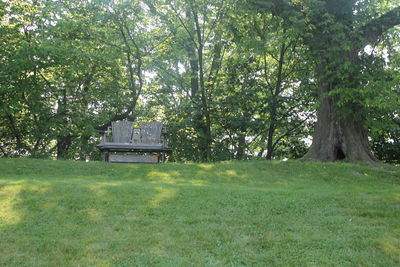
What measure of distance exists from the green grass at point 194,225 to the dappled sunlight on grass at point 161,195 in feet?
0.06

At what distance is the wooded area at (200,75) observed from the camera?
38.3ft

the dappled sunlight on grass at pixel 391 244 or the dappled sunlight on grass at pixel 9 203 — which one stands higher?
the dappled sunlight on grass at pixel 9 203

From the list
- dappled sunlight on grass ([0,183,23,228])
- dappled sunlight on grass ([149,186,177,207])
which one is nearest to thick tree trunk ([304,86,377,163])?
dappled sunlight on grass ([149,186,177,207])

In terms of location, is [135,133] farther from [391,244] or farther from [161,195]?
[391,244]

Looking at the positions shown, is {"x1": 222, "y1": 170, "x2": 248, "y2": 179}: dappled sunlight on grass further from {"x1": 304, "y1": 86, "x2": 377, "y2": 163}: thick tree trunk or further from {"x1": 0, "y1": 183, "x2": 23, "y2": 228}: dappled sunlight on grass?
{"x1": 0, "y1": 183, "x2": 23, "y2": 228}: dappled sunlight on grass

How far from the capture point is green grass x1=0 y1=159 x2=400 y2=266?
4066 millimetres

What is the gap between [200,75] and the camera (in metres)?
15.9

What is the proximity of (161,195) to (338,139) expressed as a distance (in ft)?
22.9

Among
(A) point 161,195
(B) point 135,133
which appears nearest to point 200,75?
(B) point 135,133

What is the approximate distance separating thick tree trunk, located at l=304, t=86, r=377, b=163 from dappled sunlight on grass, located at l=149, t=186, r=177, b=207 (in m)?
6.12

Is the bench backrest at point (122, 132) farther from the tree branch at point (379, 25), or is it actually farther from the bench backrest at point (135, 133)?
the tree branch at point (379, 25)

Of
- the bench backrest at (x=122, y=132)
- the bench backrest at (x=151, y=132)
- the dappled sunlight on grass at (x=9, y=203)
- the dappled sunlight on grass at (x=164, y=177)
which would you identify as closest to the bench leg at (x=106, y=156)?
the bench backrest at (x=122, y=132)

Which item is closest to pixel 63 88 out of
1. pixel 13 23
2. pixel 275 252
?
pixel 13 23

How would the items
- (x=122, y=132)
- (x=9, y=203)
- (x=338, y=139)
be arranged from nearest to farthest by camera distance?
(x=9, y=203)
(x=338, y=139)
(x=122, y=132)
